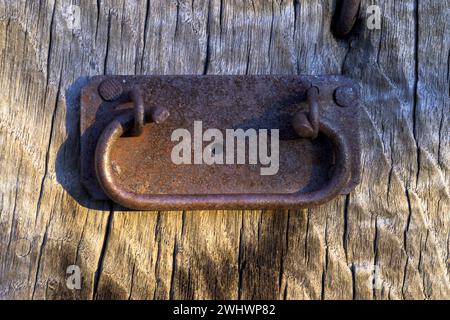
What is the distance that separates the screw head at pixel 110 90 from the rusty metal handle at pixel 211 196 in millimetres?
88

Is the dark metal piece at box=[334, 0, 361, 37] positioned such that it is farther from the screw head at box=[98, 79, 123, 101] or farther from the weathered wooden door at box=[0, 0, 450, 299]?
the screw head at box=[98, 79, 123, 101]

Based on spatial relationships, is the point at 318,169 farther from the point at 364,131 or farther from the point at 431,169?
the point at 431,169

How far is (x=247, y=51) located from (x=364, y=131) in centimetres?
36

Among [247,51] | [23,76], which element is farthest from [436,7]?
[23,76]

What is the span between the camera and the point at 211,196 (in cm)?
140

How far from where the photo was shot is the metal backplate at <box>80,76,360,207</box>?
1.44 meters

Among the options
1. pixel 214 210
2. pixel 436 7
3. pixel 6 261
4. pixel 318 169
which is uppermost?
pixel 436 7

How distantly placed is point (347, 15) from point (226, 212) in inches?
22.2

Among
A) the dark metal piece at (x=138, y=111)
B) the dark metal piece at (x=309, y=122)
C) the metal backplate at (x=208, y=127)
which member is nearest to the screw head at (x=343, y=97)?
the metal backplate at (x=208, y=127)

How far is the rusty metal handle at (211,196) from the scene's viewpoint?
1.36 meters

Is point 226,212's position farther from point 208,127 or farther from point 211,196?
point 208,127

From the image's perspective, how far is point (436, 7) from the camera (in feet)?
4.87

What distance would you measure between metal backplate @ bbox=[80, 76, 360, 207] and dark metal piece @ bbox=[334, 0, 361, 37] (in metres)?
0.15

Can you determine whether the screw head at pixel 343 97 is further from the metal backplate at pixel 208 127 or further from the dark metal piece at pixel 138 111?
the dark metal piece at pixel 138 111
